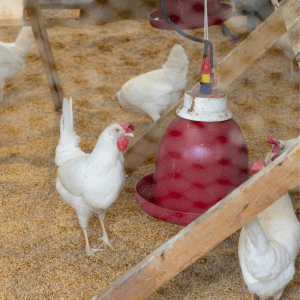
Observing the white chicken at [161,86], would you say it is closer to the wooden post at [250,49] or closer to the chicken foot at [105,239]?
the wooden post at [250,49]

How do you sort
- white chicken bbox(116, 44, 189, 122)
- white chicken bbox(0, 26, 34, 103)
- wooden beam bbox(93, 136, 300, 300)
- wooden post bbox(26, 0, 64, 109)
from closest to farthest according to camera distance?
1. wooden beam bbox(93, 136, 300, 300)
2. white chicken bbox(116, 44, 189, 122)
3. wooden post bbox(26, 0, 64, 109)
4. white chicken bbox(0, 26, 34, 103)

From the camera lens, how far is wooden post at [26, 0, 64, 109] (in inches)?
76.6

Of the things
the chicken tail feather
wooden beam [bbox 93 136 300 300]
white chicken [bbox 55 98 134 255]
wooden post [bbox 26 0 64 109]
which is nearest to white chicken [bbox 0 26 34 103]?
wooden post [bbox 26 0 64 109]

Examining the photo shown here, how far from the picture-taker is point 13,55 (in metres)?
2.21

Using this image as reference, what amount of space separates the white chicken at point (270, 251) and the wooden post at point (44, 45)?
1.56 meters

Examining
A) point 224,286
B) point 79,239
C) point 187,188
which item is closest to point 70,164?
point 79,239

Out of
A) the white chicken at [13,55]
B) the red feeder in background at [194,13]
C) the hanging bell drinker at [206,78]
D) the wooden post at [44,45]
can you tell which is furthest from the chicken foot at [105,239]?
the white chicken at [13,55]

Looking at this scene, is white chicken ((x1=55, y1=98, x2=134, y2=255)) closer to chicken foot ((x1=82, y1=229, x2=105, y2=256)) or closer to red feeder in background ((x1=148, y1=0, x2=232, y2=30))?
chicken foot ((x1=82, y1=229, x2=105, y2=256))

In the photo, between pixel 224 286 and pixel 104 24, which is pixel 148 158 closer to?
pixel 224 286

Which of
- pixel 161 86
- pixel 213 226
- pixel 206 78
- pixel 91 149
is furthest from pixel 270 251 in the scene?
pixel 91 149

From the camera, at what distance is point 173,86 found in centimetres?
170

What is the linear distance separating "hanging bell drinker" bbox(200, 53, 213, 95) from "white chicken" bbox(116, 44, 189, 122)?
774 millimetres

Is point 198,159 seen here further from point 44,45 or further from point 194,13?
point 44,45

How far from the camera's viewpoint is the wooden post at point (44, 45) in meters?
1.95
